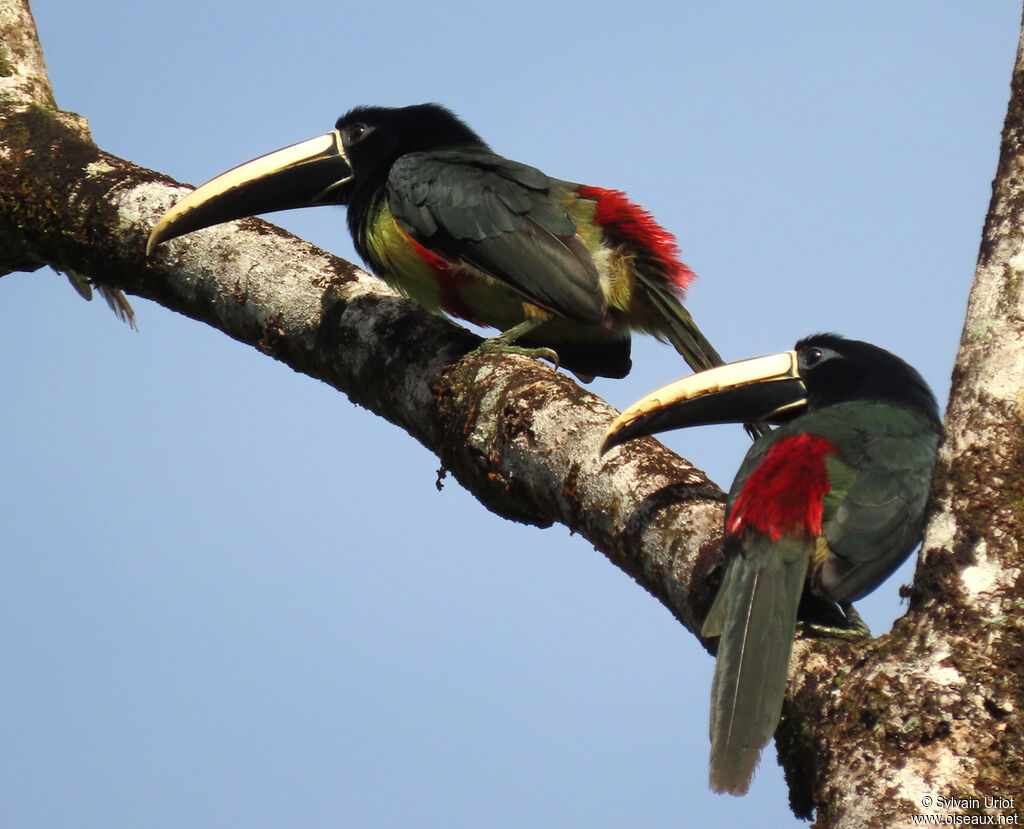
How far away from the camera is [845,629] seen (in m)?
3.59

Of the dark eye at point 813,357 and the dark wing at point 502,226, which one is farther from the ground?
the dark wing at point 502,226

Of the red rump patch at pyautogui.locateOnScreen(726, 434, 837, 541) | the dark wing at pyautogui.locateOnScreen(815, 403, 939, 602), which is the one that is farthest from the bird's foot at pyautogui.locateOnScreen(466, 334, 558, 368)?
the dark wing at pyautogui.locateOnScreen(815, 403, 939, 602)

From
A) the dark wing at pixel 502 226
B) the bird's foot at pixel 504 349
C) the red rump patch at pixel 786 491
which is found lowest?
the red rump patch at pixel 786 491

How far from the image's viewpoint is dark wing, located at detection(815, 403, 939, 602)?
3.54 m

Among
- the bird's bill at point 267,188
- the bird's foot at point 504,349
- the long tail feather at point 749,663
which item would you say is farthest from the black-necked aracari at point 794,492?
the bird's bill at point 267,188

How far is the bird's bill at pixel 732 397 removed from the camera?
3812mm

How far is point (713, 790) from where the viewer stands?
2744mm

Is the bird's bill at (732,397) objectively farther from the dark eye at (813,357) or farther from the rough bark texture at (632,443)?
the rough bark texture at (632,443)

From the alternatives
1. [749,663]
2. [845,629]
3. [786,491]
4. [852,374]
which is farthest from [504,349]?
[749,663]

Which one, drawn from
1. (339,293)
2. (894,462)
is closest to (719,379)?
(894,462)

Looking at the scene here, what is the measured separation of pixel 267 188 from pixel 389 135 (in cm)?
69

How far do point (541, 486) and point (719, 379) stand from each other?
3.35 ft

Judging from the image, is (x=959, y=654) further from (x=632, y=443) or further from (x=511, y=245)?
(x=511, y=245)

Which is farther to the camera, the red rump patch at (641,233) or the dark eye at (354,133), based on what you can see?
the dark eye at (354,133)
